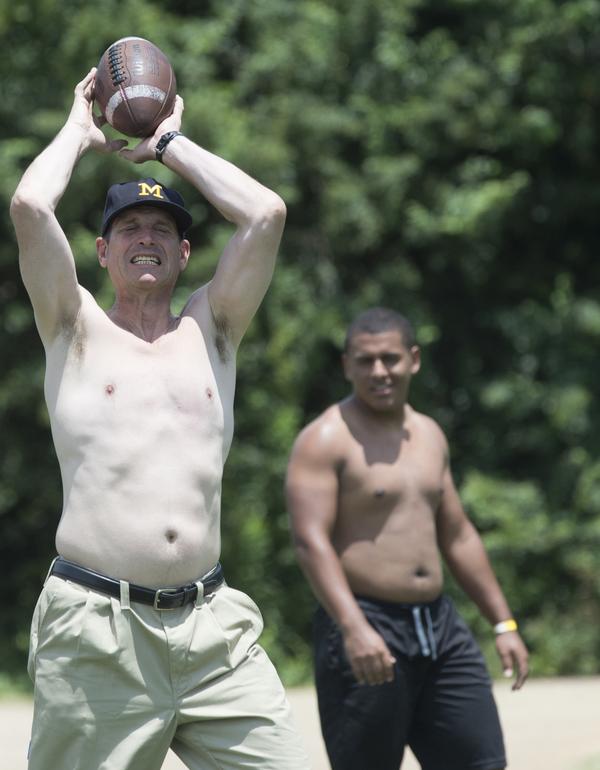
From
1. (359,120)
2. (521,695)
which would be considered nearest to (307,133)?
(359,120)

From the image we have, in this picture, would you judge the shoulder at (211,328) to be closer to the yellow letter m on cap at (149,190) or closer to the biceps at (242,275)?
the biceps at (242,275)

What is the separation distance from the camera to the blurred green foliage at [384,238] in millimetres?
11688

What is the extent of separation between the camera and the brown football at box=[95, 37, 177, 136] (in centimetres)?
426

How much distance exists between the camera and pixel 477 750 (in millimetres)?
5227

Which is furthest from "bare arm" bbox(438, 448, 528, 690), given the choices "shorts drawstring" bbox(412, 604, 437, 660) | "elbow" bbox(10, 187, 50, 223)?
"elbow" bbox(10, 187, 50, 223)

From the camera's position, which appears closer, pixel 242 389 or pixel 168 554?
pixel 168 554

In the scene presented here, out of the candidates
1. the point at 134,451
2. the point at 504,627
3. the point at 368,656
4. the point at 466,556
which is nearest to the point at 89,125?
the point at 134,451

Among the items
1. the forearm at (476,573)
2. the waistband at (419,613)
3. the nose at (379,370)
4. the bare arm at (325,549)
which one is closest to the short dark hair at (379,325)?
the nose at (379,370)

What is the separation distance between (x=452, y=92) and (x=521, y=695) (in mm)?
5113

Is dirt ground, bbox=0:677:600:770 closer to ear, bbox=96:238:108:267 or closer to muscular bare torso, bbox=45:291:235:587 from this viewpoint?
muscular bare torso, bbox=45:291:235:587

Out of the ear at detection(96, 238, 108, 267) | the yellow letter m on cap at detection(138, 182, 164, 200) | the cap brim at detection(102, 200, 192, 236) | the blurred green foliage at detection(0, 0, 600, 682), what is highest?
the blurred green foliage at detection(0, 0, 600, 682)

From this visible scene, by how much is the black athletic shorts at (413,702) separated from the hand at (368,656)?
0.15 metres

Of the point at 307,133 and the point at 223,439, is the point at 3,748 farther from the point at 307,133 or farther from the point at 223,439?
the point at 307,133

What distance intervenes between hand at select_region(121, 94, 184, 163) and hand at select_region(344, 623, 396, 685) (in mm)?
1856
